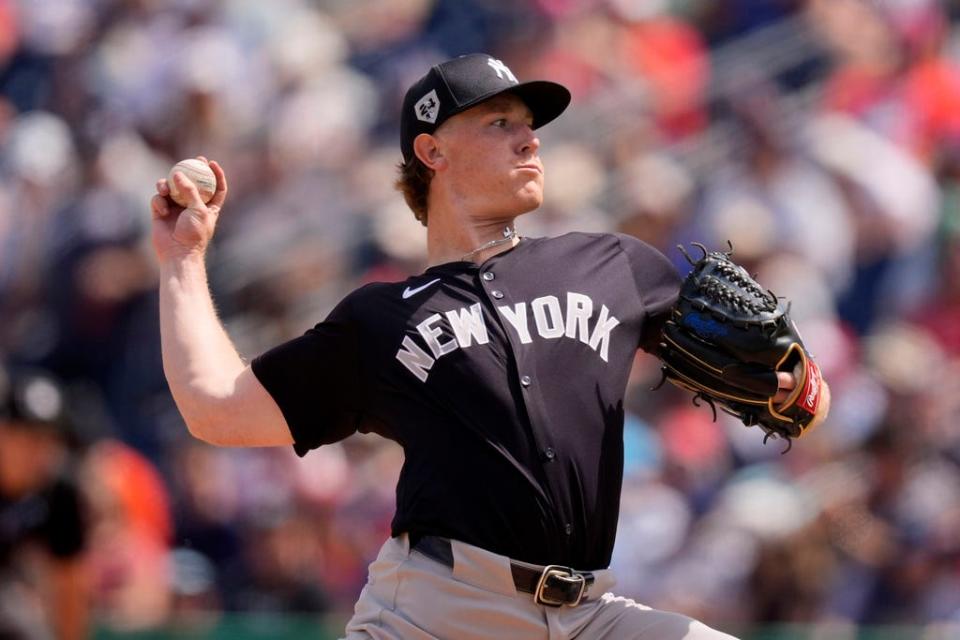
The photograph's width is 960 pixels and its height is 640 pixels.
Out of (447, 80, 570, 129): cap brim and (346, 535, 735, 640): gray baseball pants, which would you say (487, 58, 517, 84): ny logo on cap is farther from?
(346, 535, 735, 640): gray baseball pants

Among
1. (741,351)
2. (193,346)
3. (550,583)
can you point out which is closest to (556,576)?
(550,583)

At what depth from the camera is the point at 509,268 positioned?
3641 millimetres

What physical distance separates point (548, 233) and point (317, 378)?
478 centimetres

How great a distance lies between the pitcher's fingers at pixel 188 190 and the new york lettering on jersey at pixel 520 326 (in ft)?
1.98

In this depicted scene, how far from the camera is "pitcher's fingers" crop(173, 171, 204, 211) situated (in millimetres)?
3584

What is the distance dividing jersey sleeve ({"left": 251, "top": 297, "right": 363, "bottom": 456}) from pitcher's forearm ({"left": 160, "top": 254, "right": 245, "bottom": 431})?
88mm

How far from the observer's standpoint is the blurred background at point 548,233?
728 cm

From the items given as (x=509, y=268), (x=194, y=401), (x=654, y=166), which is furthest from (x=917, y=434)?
(x=194, y=401)

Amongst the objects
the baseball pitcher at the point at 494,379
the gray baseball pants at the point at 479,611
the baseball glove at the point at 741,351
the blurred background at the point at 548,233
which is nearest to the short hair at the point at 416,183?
the baseball pitcher at the point at 494,379

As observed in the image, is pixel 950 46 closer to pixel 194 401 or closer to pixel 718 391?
pixel 718 391

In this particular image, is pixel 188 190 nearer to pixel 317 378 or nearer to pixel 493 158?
pixel 317 378

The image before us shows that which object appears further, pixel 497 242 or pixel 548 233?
pixel 548 233

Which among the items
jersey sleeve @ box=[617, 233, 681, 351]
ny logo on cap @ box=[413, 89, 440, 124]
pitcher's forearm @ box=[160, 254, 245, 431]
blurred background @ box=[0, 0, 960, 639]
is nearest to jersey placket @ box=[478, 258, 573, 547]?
jersey sleeve @ box=[617, 233, 681, 351]

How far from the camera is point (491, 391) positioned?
3389 mm
